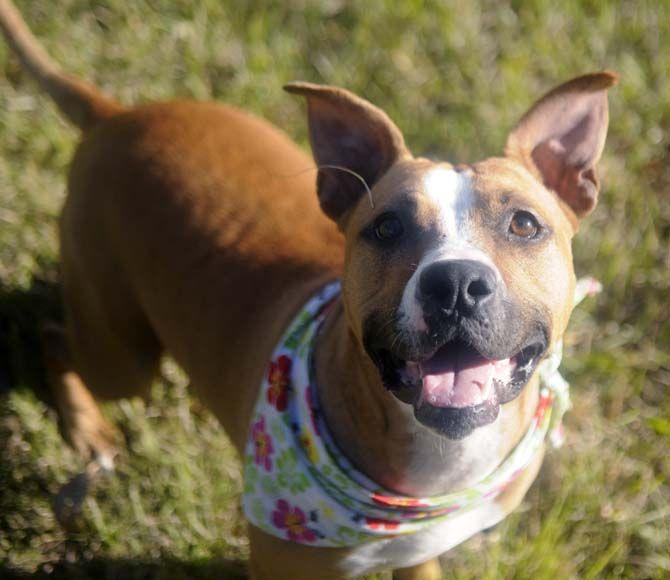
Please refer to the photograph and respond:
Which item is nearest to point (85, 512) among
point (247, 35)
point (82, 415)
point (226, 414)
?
point (82, 415)

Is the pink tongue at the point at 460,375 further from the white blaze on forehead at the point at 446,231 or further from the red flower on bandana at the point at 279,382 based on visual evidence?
the red flower on bandana at the point at 279,382

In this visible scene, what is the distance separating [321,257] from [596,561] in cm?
193

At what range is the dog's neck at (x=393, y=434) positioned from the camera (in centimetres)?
318

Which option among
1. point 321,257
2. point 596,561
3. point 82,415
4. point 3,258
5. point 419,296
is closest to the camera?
point 419,296

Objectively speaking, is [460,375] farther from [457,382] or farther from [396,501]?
[396,501]

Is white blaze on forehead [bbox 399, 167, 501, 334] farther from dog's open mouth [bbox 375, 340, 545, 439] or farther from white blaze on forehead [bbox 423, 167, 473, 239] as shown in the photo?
dog's open mouth [bbox 375, 340, 545, 439]

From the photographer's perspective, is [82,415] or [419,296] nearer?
[419,296]

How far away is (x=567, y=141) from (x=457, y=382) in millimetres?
1039

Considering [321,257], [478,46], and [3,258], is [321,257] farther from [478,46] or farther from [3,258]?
[478,46]

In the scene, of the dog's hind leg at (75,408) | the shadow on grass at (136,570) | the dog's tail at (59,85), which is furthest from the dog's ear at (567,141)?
the dog's hind leg at (75,408)

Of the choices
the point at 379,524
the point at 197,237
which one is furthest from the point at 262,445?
the point at 197,237

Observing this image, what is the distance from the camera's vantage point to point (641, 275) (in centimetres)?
527

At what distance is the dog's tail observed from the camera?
171 inches

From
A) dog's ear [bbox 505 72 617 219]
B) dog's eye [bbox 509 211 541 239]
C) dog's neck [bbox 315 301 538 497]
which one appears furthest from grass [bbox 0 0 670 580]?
dog's eye [bbox 509 211 541 239]
